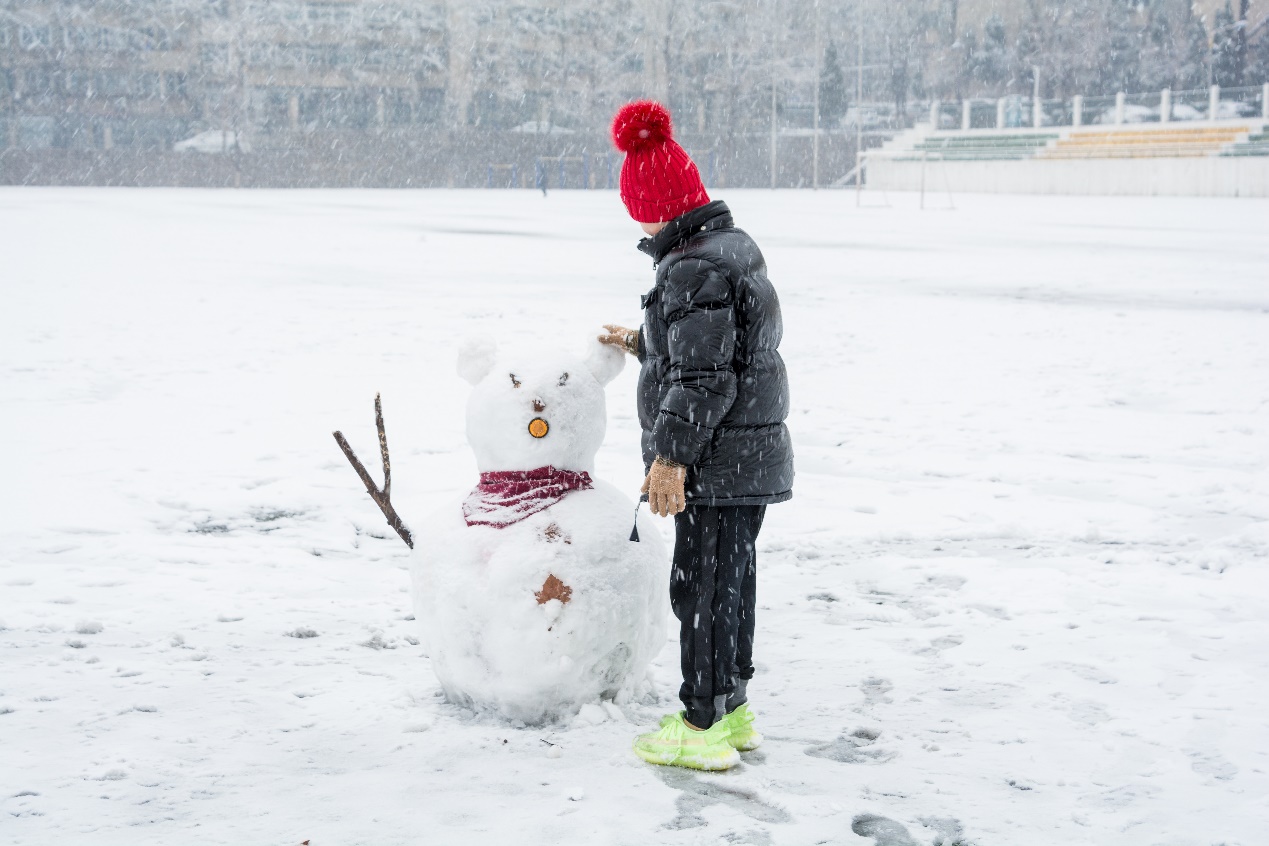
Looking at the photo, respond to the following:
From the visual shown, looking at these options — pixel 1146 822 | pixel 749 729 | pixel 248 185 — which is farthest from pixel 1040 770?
pixel 248 185

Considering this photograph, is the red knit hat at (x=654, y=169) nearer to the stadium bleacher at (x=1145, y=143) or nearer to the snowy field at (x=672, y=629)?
the snowy field at (x=672, y=629)

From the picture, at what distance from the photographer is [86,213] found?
2855 cm

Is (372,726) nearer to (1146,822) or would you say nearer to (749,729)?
(749,729)

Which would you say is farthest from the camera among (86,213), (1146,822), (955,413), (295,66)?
(295,66)

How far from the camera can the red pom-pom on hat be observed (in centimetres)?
307

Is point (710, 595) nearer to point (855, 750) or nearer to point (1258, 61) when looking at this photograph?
point (855, 750)

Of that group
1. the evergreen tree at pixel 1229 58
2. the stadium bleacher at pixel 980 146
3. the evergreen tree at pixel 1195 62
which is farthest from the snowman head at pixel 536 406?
the evergreen tree at pixel 1195 62

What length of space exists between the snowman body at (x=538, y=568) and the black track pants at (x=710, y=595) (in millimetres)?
190

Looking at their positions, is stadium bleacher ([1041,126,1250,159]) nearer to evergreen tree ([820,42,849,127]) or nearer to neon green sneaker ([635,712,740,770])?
evergreen tree ([820,42,849,127])

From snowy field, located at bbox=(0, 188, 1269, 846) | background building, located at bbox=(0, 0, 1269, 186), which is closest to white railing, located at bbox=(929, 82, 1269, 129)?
background building, located at bbox=(0, 0, 1269, 186)

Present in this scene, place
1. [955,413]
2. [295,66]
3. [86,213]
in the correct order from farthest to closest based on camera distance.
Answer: [295,66], [86,213], [955,413]

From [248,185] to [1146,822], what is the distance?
5047 cm

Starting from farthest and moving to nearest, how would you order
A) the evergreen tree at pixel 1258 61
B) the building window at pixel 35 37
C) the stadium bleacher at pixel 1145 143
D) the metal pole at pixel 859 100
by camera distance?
the evergreen tree at pixel 1258 61 < the building window at pixel 35 37 < the metal pole at pixel 859 100 < the stadium bleacher at pixel 1145 143

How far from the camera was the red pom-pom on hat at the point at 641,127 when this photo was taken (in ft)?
10.1
